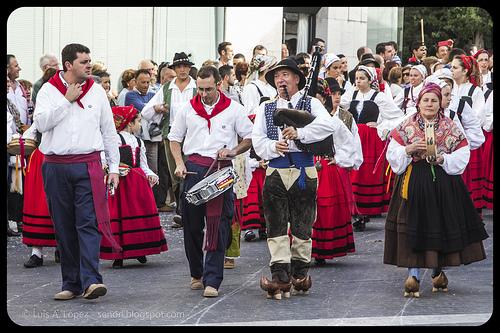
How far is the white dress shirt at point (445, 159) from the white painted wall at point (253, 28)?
32.9 feet

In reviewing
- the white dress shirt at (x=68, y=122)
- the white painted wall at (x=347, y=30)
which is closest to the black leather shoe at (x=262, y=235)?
the white dress shirt at (x=68, y=122)

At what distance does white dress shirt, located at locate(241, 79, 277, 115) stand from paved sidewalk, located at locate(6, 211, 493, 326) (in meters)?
1.86

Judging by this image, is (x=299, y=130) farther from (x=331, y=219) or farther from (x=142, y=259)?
(x=142, y=259)

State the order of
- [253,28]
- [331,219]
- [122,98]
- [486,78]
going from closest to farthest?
[331,219]
[122,98]
[486,78]
[253,28]

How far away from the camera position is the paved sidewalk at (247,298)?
8719mm

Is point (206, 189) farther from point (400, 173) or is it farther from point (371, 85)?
point (371, 85)

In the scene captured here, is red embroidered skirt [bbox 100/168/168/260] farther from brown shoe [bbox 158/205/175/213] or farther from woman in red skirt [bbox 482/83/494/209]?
woman in red skirt [bbox 482/83/494/209]

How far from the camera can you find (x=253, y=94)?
1305 cm

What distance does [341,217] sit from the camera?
37.0ft

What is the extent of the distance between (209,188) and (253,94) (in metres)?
3.67

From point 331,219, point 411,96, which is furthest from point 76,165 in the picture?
point 411,96
